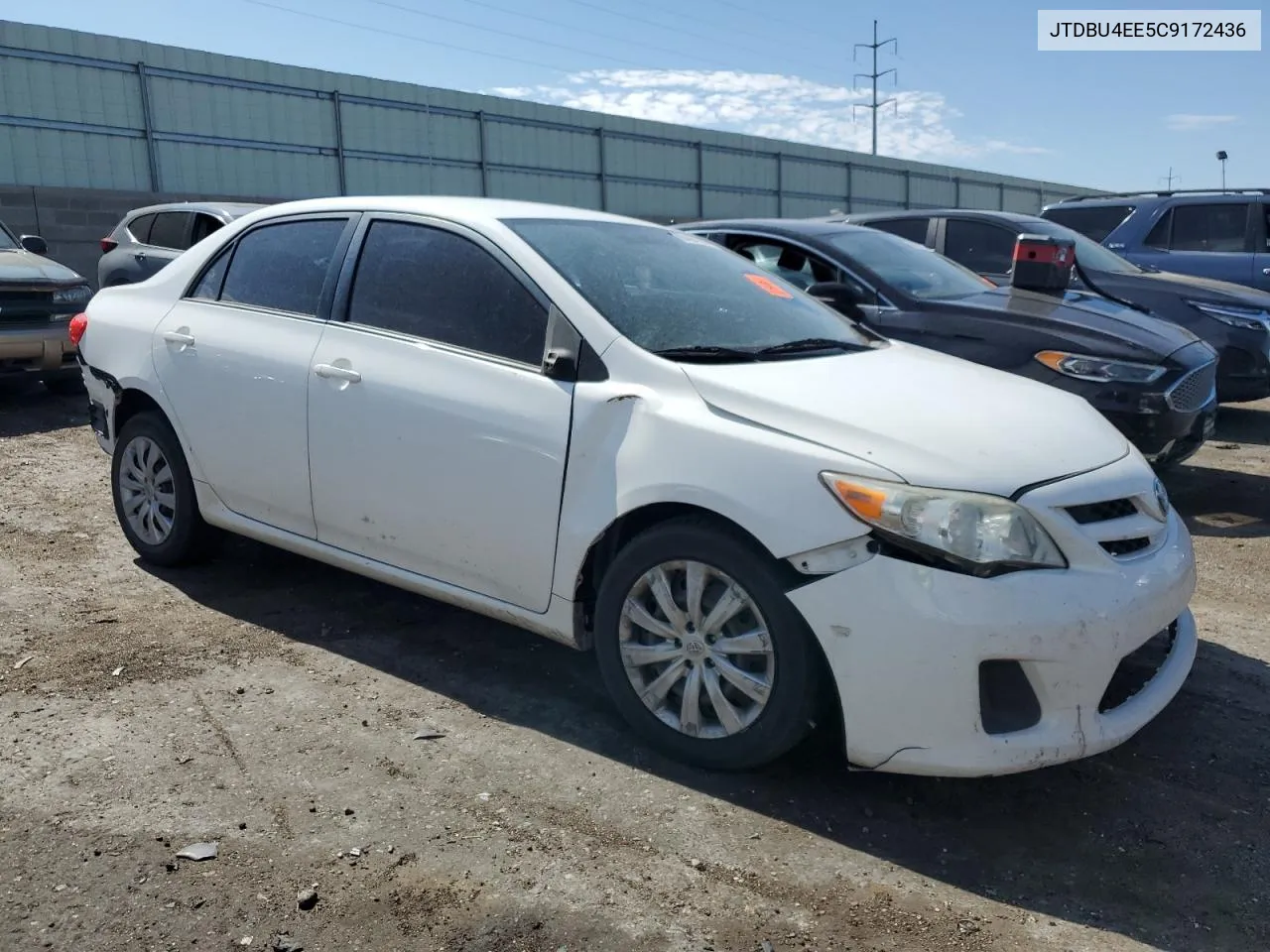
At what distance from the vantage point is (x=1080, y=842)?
2990mm

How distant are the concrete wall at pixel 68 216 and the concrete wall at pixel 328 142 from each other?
7.26ft

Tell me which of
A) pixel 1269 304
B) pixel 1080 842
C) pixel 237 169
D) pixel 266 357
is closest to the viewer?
pixel 1080 842

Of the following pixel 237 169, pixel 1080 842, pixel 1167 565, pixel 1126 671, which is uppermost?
pixel 237 169

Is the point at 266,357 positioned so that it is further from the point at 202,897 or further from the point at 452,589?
the point at 202,897

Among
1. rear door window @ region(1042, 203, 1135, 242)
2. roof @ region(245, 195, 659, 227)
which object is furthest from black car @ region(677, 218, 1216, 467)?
rear door window @ region(1042, 203, 1135, 242)

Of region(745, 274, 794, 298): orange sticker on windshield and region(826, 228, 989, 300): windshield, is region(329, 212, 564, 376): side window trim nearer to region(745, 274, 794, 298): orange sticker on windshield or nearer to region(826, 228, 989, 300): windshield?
region(745, 274, 794, 298): orange sticker on windshield

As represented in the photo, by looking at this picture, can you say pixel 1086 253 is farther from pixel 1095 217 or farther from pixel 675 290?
pixel 675 290

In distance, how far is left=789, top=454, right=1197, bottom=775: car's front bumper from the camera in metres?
2.84

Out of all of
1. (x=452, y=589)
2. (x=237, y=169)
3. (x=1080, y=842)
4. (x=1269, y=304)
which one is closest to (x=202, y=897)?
(x=452, y=589)

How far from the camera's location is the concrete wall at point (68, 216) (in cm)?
1460

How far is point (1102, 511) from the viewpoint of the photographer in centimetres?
321

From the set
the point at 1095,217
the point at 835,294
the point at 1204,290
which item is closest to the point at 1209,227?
→ the point at 1095,217

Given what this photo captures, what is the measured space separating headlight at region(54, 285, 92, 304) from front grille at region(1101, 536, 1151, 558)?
913 cm

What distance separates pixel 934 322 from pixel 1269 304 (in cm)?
368
